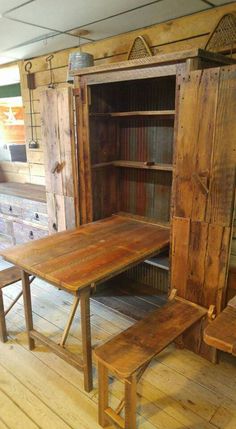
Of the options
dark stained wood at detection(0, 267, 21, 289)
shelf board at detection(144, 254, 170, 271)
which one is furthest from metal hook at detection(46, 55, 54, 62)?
shelf board at detection(144, 254, 170, 271)

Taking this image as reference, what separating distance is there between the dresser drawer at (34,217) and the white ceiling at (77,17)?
1.62 meters

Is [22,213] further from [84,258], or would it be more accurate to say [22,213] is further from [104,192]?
[84,258]

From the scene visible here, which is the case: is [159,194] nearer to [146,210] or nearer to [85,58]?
[146,210]

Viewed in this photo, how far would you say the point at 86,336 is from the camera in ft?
5.50

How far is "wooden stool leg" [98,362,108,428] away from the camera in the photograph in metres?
1.48

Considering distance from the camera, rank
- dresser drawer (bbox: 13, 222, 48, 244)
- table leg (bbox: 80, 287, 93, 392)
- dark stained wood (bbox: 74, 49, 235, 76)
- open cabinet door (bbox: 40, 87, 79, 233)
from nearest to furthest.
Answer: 1. table leg (bbox: 80, 287, 93, 392)
2. dark stained wood (bbox: 74, 49, 235, 76)
3. open cabinet door (bbox: 40, 87, 79, 233)
4. dresser drawer (bbox: 13, 222, 48, 244)

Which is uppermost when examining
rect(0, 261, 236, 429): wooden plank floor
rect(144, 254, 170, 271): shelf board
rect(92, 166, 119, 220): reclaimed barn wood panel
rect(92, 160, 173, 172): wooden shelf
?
rect(92, 160, 173, 172): wooden shelf

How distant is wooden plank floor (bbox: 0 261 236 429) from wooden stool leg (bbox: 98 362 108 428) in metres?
0.06

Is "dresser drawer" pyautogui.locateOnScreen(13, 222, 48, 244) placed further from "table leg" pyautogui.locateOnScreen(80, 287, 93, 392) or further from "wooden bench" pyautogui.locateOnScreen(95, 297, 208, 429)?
"wooden bench" pyautogui.locateOnScreen(95, 297, 208, 429)

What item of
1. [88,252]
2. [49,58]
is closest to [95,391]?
[88,252]

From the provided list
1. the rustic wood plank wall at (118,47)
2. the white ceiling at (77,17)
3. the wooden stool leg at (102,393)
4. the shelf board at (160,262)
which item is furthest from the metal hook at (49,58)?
the wooden stool leg at (102,393)

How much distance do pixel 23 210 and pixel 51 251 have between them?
63.2 inches

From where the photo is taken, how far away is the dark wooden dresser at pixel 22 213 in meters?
3.20

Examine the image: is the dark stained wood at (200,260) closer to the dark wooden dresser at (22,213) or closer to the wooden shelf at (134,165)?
the wooden shelf at (134,165)
